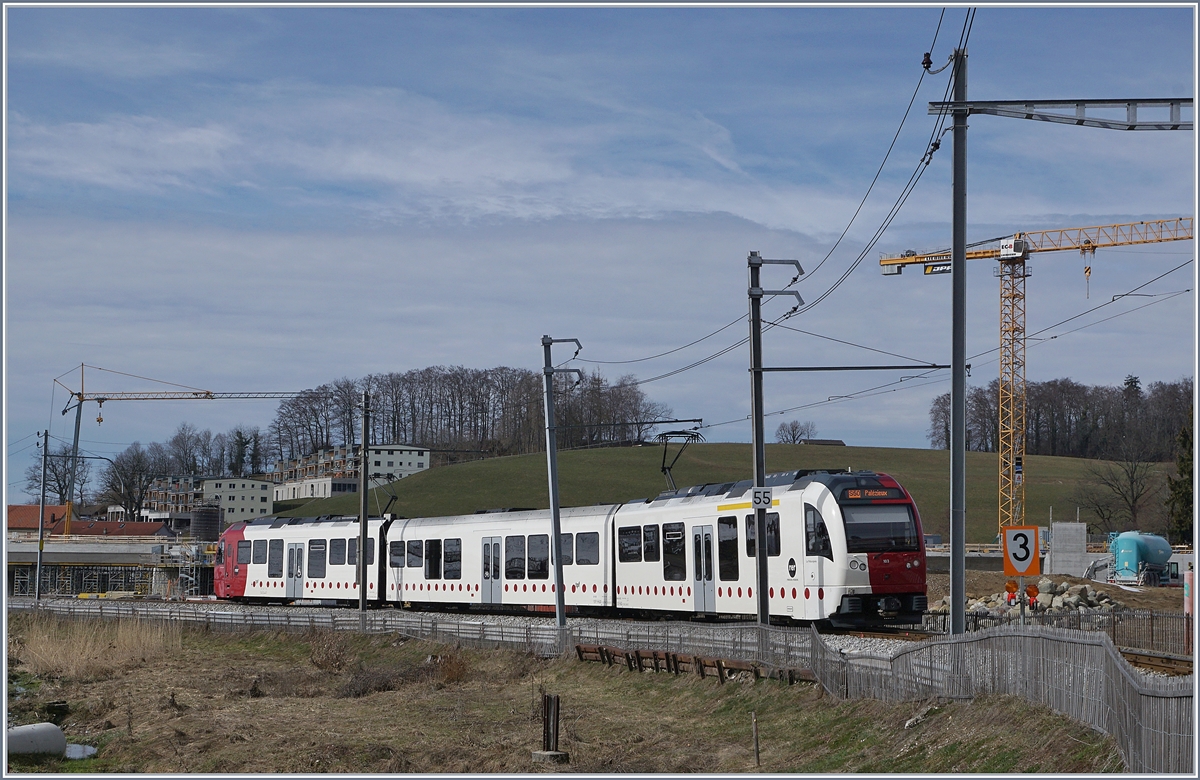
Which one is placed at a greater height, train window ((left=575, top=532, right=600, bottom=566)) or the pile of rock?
train window ((left=575, top=532, right=600, bottom=566))

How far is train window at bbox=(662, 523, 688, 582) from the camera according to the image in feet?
98.1

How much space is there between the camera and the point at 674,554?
3028 centimetres

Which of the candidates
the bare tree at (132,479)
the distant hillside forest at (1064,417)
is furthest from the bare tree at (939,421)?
the bare tree at (132,479)

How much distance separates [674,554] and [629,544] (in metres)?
2.36

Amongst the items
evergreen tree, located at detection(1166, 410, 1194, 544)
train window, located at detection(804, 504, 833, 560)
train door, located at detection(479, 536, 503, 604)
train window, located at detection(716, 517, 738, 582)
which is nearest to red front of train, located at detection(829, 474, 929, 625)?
train window, located at detection(804, 504, 833, 560)

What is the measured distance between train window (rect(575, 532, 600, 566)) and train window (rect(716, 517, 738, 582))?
6139 mm

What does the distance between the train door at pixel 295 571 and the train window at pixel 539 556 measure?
13.1 m

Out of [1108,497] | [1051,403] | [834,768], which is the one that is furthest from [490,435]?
[834,768]

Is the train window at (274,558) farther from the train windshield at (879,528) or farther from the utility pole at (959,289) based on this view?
the utility pole at (959,289)

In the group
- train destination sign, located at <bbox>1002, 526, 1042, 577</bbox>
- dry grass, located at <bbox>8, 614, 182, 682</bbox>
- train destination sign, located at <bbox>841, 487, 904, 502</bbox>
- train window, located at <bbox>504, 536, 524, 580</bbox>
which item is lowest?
dry grass, located at <bbox>8, 614, 182, 682</bbox>

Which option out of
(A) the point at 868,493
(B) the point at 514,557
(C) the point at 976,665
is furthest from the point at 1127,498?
(C) the point at 976,665

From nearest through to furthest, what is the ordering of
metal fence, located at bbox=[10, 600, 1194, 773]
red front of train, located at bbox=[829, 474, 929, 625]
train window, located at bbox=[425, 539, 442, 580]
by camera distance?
metal fence, located at bbox=[10, 600, 1194, 773] → red front of train, located at bbox=[829, 474, 929, 625] → train window, located at bbox=[425, 539, 442, 580]

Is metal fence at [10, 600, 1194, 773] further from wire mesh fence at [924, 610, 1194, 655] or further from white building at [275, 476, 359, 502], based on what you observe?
white building at [275, 476, 359, 502]

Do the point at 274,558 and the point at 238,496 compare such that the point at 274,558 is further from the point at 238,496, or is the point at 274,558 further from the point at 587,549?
the point at 238,496
